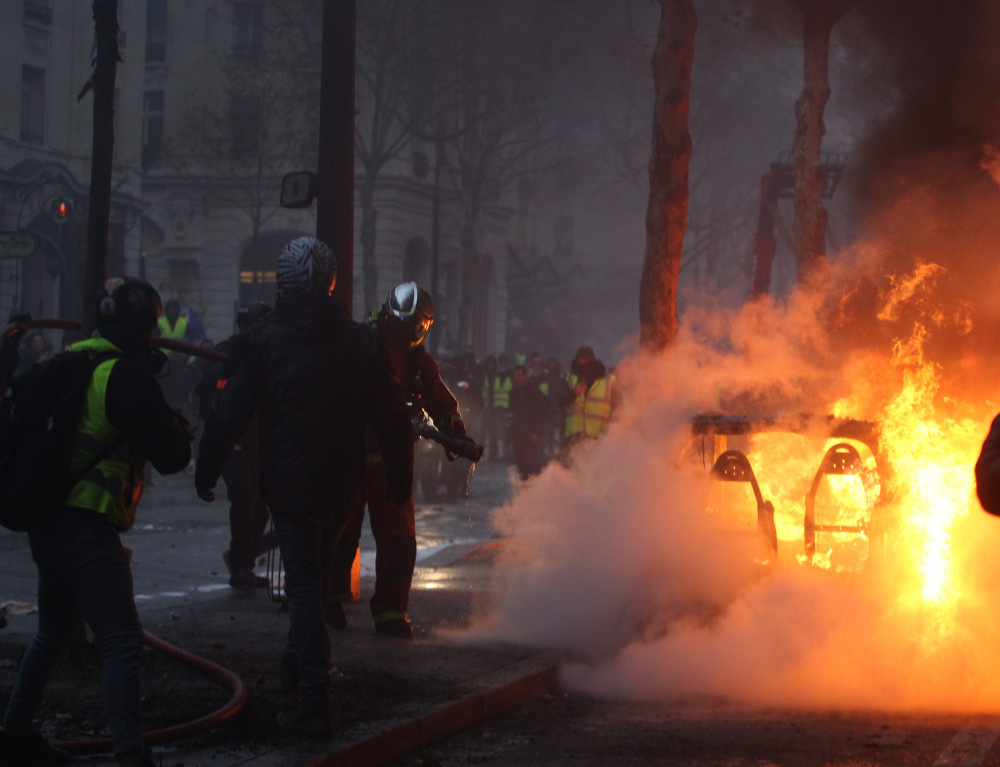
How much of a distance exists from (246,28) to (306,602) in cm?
3350

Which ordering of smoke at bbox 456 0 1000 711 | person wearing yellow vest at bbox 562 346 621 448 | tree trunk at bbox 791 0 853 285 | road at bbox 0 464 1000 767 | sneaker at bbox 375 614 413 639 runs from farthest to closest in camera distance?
tree trunk at bbox 791 0 853 285 < person wearing yellow vest at bbox 562 346 621 448 < sneaker at bbox 375 614 413 639 < smoke at bbox 456 0 1000 711 < road at bbox 0 464 1000 767

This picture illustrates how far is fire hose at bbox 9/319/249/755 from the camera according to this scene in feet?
14.9

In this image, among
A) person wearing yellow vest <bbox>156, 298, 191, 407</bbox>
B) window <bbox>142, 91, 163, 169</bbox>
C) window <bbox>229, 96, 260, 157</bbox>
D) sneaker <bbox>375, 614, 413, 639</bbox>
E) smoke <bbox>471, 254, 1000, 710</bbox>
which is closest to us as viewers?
smoke <bbox>471, 254, 1000, 710</bbox>

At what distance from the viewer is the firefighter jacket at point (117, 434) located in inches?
163

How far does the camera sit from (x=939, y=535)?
730 cm

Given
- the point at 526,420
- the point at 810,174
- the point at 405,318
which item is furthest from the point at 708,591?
the point at 526,420

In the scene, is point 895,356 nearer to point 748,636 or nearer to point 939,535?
point 939,535

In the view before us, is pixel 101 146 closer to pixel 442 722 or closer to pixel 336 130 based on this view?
pixel 336 130

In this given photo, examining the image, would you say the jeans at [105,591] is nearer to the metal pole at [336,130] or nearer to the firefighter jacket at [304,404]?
the firefighter jacket at [304,404]

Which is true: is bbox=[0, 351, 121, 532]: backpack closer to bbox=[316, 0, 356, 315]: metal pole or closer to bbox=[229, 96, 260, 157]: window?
bbox=[316, 0, 356, 315]: metal pole

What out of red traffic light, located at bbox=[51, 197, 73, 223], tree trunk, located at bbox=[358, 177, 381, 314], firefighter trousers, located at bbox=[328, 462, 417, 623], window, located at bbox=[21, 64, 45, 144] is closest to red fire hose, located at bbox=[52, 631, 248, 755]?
firefighter trousers, located at bbox=[328, 462, 417, 623]

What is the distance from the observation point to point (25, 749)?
14.2ft

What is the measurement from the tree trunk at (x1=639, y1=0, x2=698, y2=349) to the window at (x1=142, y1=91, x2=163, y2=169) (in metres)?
30.6

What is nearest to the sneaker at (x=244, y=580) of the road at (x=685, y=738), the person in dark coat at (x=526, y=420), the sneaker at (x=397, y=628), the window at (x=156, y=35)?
the road at (x=685, y=738)
